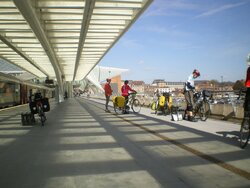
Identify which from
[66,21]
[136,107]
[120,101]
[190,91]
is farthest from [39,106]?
[66,21]

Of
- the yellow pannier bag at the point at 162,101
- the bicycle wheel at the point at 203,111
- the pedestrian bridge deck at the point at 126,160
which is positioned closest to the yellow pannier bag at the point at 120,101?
the yellow pannier bag at the point at 162,101

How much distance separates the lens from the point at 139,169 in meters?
5.05

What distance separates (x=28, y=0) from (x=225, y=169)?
545 inches

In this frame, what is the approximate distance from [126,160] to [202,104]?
7.05 m

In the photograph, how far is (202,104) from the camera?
12.2 m

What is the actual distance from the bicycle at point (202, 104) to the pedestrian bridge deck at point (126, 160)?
10.9ft

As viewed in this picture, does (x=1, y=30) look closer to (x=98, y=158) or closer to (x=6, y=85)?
(x=6, y=85)

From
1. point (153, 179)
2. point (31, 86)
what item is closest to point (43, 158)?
point (153, 179)

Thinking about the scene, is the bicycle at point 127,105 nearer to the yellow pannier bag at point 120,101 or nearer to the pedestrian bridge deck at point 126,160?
the yellow pannier bag at point 120,101

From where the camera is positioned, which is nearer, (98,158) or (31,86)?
(98,158)

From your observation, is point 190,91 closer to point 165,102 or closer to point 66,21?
point 165,102

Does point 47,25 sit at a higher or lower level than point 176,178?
higher

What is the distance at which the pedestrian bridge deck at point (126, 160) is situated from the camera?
4.45 m

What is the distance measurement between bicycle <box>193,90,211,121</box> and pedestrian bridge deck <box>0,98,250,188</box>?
Result: 332 cm
